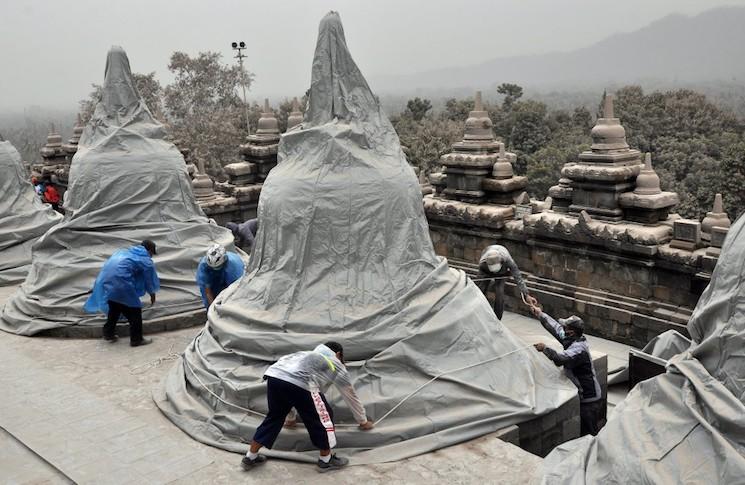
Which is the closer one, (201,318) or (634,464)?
(634,464)

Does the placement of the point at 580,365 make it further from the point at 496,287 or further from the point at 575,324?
the point at 496,287

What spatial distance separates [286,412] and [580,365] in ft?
8.11

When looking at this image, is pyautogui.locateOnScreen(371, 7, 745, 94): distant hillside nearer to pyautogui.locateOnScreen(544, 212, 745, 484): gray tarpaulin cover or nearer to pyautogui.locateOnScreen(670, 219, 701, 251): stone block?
pyautogui.locateOnScreen(670, 219, 701, 251): stone block

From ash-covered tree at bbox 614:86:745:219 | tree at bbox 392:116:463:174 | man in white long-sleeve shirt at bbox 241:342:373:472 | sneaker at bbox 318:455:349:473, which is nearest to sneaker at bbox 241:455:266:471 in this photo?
man in white long-sleeve shirt at bbox 241:342:373:472

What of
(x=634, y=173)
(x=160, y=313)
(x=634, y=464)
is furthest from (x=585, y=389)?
(x=160, y=313)

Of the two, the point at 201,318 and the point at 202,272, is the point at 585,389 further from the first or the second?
the point at 201,318

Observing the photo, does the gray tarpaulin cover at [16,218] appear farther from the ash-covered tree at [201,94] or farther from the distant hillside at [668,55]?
the distant hillside at [668,55]

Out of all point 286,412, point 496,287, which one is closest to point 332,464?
point 286,412

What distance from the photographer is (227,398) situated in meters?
5.90

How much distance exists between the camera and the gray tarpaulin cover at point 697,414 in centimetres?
388

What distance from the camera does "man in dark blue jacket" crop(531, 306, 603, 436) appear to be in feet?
19.6

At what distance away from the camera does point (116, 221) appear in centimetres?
945

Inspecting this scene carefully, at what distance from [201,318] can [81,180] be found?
8.07ft

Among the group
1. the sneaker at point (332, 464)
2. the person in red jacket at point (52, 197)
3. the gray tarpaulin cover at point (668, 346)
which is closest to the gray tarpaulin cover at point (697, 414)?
the sneaker at point (332, 464)
